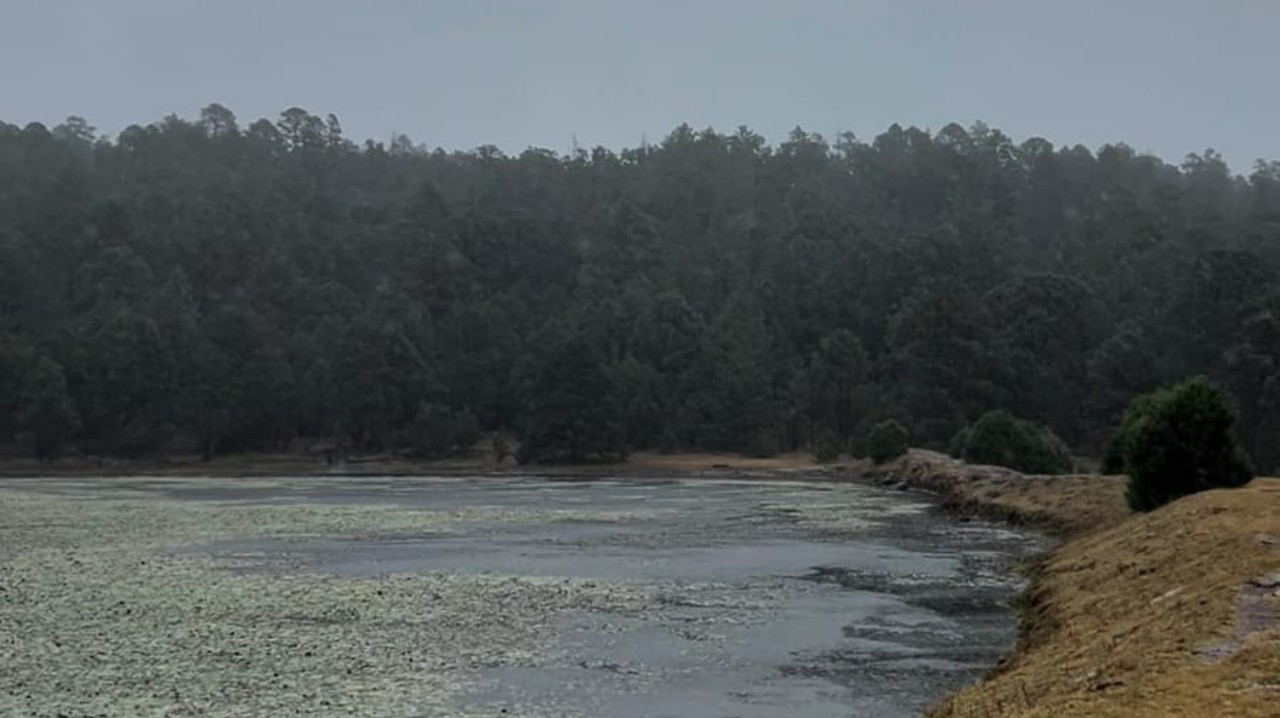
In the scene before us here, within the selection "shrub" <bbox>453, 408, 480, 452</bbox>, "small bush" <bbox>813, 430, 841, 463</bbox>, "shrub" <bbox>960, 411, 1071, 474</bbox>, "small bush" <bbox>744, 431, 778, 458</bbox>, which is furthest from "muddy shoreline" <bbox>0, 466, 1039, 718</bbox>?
"shrub" <bbox>453, 408, 480, 452</bbox>

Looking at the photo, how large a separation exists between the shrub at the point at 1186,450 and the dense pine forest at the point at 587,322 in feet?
175

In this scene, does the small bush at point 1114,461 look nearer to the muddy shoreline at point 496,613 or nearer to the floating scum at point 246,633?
the muddy shoreline at point 496,613

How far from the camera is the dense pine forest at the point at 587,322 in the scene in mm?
104875

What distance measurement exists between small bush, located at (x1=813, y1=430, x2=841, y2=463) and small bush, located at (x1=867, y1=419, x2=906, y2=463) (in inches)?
636

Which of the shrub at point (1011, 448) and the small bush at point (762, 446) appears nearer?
the shrub at point (1011, 448)

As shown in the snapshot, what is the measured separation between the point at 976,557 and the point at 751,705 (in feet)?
61.3

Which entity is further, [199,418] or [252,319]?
[252,319]

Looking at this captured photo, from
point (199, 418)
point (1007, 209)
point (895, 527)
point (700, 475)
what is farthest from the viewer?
point (1007, 209)

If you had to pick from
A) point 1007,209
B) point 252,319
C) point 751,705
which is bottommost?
point 751,705

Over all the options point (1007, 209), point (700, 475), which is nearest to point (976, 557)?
point (700, 475)

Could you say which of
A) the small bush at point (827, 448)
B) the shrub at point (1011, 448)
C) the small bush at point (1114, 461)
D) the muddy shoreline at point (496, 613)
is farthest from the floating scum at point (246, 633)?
the small bush at point (827, 448)

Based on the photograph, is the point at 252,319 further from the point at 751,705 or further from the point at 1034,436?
the point at 751,705

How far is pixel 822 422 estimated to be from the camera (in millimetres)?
116812

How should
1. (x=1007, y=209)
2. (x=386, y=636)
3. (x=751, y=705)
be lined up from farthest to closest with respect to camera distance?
(x=1007, y=209)
(x=386, y=636)
(x=751, y=705)
